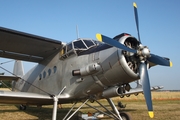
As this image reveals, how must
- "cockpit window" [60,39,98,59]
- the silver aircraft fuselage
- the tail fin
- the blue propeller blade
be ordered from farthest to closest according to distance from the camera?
the tail fin < "cockpit window" [60,39,98,59] < the silver aircraft fuselage < the blue propeller blade

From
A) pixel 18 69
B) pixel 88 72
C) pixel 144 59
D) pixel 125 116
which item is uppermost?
pixel 18 69

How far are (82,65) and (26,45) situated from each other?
10.0 ft

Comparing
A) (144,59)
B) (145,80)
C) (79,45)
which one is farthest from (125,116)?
(79,45)

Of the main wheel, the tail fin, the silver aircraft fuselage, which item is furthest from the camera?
the tail fin

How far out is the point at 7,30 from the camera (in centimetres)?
746

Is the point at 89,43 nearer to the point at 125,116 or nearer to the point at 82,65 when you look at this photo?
the point at 82,65

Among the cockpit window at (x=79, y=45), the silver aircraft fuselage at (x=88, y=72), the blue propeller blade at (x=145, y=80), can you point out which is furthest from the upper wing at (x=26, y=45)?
the blue propeller blade at (x=145, y=80)

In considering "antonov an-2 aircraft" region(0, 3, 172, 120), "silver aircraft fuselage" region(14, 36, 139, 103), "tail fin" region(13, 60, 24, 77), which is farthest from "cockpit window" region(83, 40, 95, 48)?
"tail fin" region(13, 60, 24, 77)

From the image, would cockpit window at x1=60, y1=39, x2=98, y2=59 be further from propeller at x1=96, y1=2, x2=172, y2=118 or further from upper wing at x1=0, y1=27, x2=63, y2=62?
propeller at x1=96, y1=2, x2=172, y2=118

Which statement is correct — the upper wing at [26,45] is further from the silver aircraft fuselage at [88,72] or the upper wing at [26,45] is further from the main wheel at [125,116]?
the main wheel at [125,116]

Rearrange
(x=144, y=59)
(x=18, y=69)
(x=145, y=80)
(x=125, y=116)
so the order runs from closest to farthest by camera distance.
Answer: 1. (x=144, y=59)
2. (x=145, y=80)
3. (x=125, y=116)
4. (x=18, y=69)

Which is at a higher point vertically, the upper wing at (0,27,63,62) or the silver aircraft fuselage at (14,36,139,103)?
the upper wing at (0,27,63,62)

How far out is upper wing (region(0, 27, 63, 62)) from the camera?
7.89 m

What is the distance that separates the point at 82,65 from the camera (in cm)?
762
